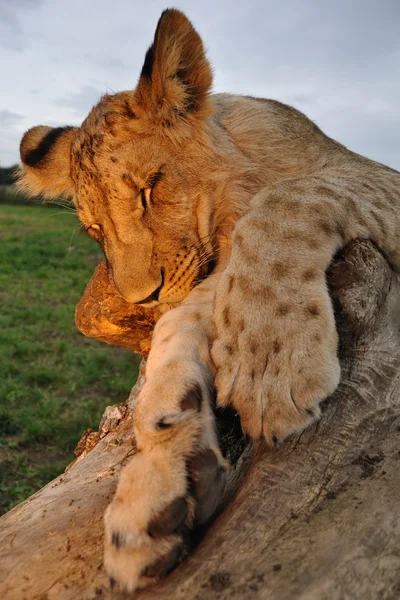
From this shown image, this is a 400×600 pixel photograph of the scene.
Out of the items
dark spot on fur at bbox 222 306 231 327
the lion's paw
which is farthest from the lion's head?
the lion's paw

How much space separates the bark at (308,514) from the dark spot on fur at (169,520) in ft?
0.26

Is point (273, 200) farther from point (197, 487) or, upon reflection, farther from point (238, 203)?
point (197, 487)

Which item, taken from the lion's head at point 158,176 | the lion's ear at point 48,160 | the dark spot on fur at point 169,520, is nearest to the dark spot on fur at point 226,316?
the dark spot on fur at point 169,520

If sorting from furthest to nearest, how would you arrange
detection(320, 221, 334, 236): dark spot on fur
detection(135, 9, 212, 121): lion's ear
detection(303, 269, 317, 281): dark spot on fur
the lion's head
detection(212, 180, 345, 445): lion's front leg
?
the lion's head → detection(135, 9, 212, 121): lion's ear → detection(320, 221, 334, 236): dark spot on fur → detection(303, 269, 317, 281): dark spot on fur → detection(212, 180, 345, 445): lion's front leg

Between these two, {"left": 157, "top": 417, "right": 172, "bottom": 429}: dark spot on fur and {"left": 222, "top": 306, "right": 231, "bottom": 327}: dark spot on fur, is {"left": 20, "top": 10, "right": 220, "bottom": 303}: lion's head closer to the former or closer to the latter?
{"left": 222, "top": 306, "right": 231, "bottom": 327}: dark spot on fur

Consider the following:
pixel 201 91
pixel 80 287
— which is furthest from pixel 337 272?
pixel 80 287

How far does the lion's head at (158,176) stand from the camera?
245cm

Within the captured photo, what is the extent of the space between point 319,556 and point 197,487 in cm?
30

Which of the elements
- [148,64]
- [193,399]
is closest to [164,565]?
[193,399]

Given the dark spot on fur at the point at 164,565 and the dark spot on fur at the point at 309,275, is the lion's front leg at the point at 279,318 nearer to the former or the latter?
the dark spot on fur at the point at 309,275

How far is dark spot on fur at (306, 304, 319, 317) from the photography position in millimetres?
1629

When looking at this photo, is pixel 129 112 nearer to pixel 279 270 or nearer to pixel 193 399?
pixel 279 270

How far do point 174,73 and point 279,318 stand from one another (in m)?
1.34

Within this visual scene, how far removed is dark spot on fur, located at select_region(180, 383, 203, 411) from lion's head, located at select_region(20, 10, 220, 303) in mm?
904
